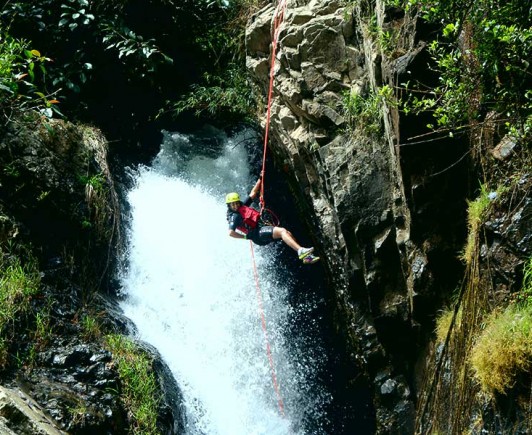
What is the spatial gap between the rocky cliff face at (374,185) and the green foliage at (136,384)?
266 centimetres

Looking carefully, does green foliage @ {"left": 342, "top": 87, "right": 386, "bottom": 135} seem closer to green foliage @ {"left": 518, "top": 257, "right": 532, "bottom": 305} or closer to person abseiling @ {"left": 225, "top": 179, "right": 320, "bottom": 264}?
person abseiling @ {"left": 225, "top": 179, "right": 320, "bottom": 264}

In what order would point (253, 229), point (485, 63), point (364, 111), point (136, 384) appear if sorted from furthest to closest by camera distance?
point (253, 229) → point (364, 111) → point (136, 384) → point (485, 63)

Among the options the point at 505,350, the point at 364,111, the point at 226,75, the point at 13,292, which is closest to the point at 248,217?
the point at 364,111

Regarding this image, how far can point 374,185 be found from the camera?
19.4 feet

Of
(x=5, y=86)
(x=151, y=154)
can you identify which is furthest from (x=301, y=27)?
(x=151, y=154)

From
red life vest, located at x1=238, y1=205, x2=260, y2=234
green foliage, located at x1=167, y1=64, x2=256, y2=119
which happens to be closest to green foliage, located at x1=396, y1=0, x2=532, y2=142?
red life vest, located at x1=238, y1=205, x2=260, y2=234

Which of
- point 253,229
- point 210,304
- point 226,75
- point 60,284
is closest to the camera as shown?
point 60,284

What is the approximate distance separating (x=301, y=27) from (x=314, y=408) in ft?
16.5

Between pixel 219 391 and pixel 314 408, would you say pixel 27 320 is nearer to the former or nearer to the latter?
pixel 219 391

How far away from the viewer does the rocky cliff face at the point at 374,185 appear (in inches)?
196

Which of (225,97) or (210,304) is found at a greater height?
(225,97)

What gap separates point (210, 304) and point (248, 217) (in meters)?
1.63

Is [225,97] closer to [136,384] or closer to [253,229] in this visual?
[253,229]

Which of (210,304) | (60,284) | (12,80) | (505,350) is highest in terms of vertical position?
(12,80)
